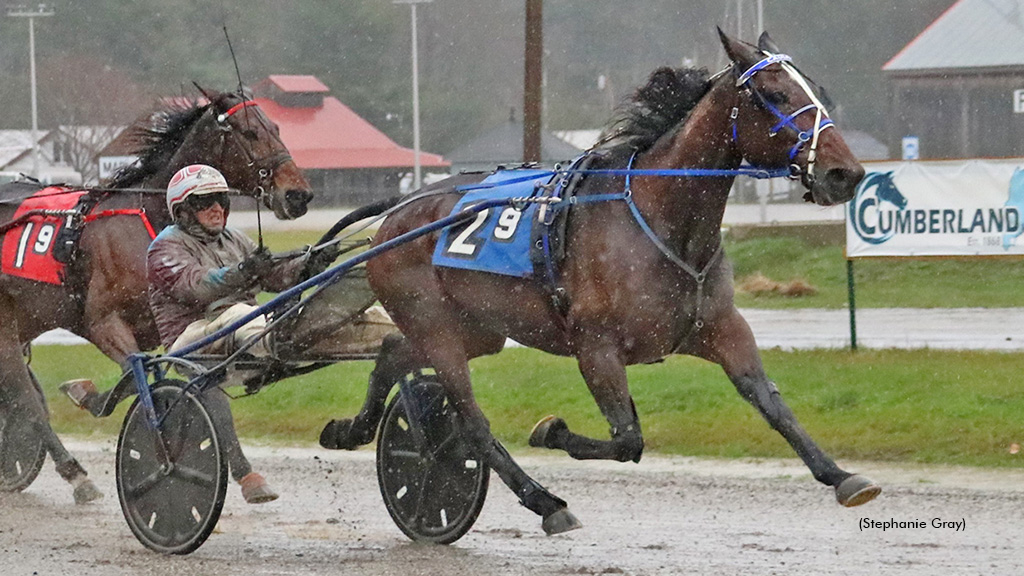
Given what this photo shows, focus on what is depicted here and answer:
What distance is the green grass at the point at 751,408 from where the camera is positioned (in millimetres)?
8836

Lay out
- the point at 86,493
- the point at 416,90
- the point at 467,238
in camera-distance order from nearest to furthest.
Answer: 1. the point at 467,238
2. the point at 86,493
3. the point at 416,90

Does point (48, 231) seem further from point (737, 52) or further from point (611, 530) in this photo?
point (737, 52)

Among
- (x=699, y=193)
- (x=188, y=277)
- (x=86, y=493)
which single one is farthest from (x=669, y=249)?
(x=86, y=493)

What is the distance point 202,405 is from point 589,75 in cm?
3363

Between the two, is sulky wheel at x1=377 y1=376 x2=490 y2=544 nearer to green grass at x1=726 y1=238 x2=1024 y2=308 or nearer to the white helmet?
the white helmet

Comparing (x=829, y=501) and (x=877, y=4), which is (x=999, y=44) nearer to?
(x=877, y=4)

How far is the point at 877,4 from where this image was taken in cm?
3984

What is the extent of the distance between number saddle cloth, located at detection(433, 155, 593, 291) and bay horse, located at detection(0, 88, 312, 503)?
1.31 meters

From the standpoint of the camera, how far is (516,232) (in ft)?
19.9

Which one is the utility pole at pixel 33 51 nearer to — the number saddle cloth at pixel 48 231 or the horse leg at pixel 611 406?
the number saddle cloth at pixel 48 231

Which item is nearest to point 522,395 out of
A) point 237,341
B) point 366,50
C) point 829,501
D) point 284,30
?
point 829,501

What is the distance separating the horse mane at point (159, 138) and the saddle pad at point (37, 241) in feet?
1.11

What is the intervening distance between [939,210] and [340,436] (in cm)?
548

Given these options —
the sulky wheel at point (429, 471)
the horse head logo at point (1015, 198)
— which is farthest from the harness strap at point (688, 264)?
the horse head logo at point (1015, 198)
